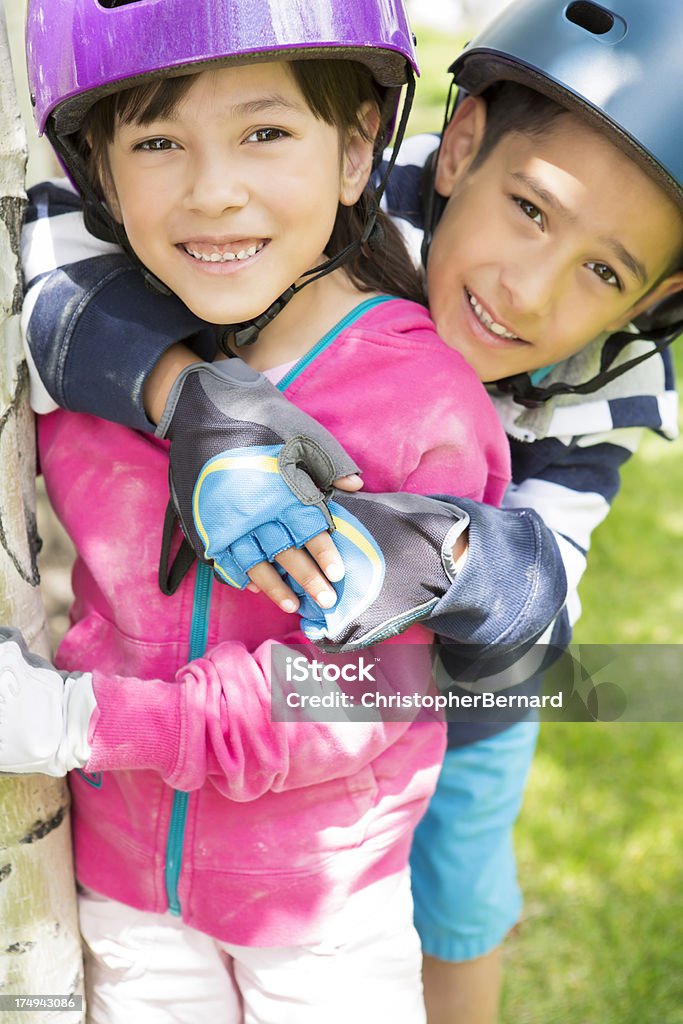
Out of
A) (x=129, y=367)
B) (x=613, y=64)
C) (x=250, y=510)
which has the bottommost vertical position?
(x=250, y=510)

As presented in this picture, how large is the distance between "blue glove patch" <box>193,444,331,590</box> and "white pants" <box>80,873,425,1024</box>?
85cm

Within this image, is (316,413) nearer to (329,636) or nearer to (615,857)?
(329,636)

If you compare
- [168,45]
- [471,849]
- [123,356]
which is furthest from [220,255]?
[471,849]

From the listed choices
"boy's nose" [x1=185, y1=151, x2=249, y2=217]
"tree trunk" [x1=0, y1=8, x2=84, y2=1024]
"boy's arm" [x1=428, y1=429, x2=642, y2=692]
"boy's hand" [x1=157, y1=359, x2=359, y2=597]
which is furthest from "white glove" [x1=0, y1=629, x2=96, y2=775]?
"boy's nose" [x1=185, y1=151, x2=249, y2=217]

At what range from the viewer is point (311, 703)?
1915 millimetres

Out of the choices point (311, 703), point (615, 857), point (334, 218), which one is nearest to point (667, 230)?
point (334, 218)

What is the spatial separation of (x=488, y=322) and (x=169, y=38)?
865 millimetres

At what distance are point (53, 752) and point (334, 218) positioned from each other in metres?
1.06

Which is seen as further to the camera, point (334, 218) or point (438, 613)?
point (334, 218)

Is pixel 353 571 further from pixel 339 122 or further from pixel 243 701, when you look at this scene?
pixel 339 122

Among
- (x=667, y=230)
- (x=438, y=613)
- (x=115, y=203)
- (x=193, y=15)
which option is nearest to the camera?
(x=193, y=15)

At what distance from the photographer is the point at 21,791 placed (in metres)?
2.00

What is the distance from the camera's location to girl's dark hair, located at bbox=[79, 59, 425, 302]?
1.87m

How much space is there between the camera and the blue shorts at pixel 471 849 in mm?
2859
